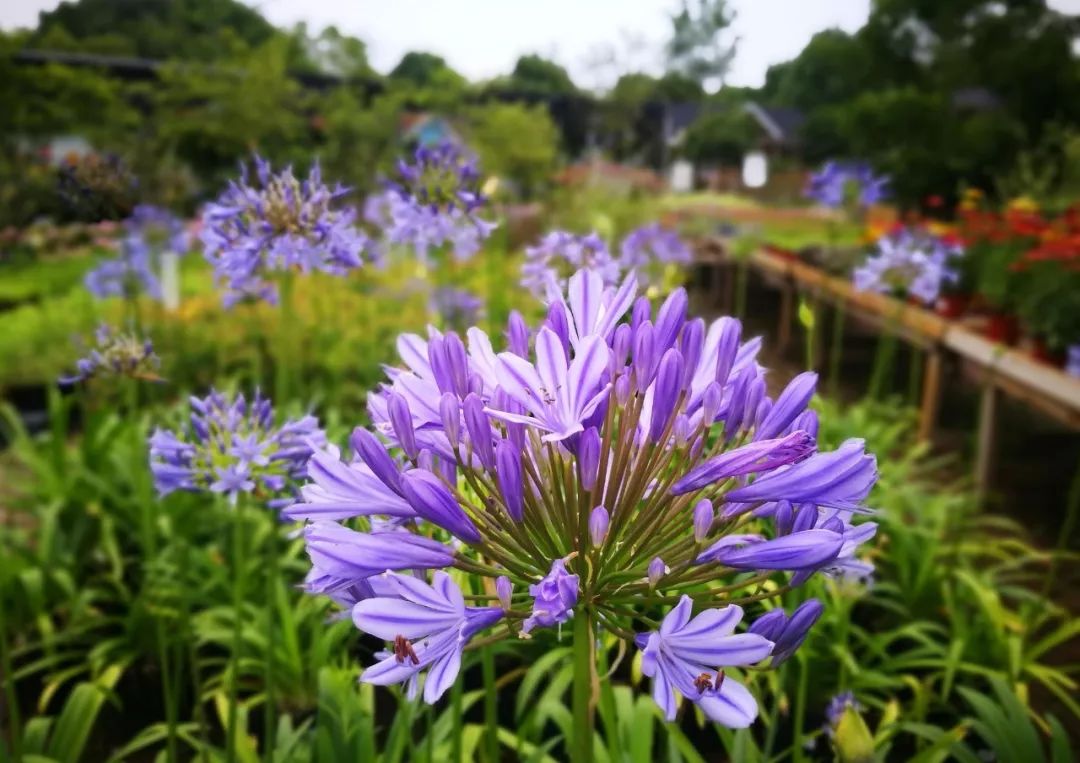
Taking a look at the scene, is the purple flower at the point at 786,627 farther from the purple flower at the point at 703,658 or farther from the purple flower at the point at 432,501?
the purple flower at the point at 432,501

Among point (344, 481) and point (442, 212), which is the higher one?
point (442, 212)

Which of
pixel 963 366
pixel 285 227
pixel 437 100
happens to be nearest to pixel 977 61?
pixel 963 366

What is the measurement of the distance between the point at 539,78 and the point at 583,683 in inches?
738

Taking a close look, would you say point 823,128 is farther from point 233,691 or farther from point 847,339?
point 233,691

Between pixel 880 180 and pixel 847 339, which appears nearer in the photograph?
pixel 880 180

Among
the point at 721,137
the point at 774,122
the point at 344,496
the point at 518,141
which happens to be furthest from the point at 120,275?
the point at 721,137

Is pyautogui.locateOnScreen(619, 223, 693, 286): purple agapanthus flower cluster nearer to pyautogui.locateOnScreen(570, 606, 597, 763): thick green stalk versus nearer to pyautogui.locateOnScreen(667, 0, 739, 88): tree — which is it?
pyautogui.locateOnScreen(667, 0, 739, 88): tree

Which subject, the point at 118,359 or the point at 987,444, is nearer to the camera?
the point at 118,359

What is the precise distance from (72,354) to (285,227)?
4.62 metres

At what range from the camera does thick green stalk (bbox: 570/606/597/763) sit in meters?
0.75

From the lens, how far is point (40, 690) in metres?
2.40

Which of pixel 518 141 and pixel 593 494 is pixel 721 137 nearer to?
pixel 518 141

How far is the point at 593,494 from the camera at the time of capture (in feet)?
2.46

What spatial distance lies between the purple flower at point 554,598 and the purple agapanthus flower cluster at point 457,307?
266 centimetres
